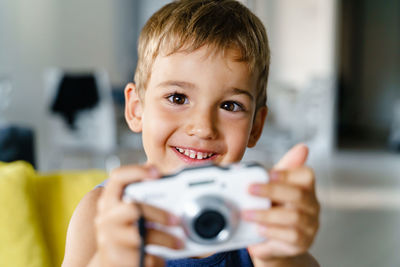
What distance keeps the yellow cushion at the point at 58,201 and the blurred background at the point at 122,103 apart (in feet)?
2.21

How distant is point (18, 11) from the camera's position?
4.32 meters

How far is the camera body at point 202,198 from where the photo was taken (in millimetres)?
461

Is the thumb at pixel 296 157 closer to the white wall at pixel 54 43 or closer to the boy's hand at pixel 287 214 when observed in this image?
the boy's hand at pixel 287 214

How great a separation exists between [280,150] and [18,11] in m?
2.80

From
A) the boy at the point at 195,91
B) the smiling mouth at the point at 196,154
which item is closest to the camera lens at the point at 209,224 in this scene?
the boy at the point at 195,91

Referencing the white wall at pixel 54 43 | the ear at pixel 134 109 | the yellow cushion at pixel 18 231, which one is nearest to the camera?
the ear at pixel 134 109

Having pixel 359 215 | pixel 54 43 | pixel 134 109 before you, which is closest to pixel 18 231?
pixel 134 109

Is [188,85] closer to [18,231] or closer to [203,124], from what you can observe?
[203,124]

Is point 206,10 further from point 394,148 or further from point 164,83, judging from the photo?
point 394,148

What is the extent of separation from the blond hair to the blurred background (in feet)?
3.72

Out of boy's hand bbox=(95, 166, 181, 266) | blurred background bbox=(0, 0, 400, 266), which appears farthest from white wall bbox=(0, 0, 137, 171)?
boy's hand bbox=(95, 166, 181, 266)

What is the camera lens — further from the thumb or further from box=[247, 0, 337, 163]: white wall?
box=[247, 0, 337, 163]: white wall

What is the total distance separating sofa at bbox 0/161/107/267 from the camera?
1011 mm

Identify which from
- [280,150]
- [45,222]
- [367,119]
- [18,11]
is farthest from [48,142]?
[367,119]
